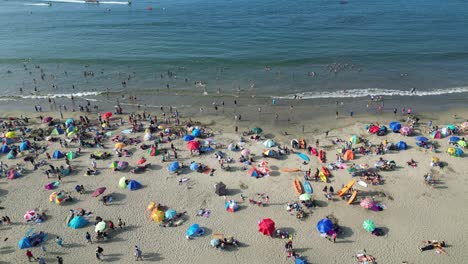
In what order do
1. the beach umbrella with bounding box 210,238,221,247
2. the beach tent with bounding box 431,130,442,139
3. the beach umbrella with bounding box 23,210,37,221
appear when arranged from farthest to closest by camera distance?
the beach tent with bounding box 431,130,442,139, the beach umbrella with bounding box 23,210,37,221, the beach umbrella with bounding box 210,238,221,247

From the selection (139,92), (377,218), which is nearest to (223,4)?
(139,92)

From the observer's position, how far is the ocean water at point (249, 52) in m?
55.7

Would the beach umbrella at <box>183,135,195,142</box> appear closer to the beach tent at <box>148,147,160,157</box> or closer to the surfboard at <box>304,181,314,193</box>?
the beach tent at <box>148,147,160,157</box>

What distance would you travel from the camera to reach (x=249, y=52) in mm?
71250

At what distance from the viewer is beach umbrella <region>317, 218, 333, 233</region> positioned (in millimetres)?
24969

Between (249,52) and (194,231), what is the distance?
52065mm

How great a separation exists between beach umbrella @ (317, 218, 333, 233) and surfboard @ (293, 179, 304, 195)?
4419 millimetres

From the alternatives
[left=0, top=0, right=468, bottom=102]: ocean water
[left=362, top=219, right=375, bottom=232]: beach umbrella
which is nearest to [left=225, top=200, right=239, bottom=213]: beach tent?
[left=362, top=219, right=375, bottom=232]: beach umbrella

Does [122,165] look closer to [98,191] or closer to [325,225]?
[98,191]

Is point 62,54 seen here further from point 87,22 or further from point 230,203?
point 230,203

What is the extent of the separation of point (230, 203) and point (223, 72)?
37233mm

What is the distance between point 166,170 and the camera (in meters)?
33.5

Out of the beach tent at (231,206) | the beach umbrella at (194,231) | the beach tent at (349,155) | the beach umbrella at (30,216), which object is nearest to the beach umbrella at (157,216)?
the beach umbrella at (194,231)

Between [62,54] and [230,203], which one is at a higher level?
[62,54]
